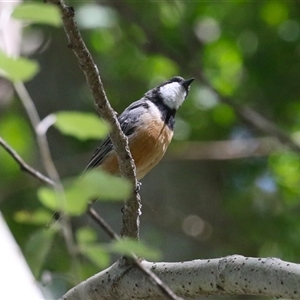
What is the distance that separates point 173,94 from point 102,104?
→ 2.29m

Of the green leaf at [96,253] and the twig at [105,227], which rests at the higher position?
the twig at [105,227]

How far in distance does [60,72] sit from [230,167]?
182 centimetres

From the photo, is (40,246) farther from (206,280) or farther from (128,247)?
(206,280)

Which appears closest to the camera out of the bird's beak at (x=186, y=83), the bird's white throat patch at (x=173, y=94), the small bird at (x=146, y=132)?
the small bird at (x=146, y=132)

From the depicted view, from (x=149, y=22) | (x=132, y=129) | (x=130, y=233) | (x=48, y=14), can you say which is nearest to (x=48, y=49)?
(x=149, y=22)

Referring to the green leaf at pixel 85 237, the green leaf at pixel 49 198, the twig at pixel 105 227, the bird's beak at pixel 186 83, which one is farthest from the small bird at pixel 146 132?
the green leaf at pixel 49 198

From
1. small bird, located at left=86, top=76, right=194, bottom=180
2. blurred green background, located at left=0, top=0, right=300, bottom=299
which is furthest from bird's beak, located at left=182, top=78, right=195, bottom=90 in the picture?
blurred green background, located at left=0, top=0, right=300, bottom=299

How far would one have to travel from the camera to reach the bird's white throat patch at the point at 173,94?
14.1ft

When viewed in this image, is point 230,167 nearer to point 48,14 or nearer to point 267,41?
point 267,41

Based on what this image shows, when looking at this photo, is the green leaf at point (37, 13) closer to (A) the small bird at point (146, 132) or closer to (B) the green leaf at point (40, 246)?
(B) the green leaf at point (40, 246)

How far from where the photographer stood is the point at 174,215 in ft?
17.3

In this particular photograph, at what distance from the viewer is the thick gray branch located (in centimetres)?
194

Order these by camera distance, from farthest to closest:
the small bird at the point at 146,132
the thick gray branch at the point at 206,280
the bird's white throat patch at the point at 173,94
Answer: the bird's white throat patch at the point at 173,94, the small bird at the point at 146,132, the thick gray branch at the point at 206,280

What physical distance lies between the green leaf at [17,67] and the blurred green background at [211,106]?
12.0 feet
